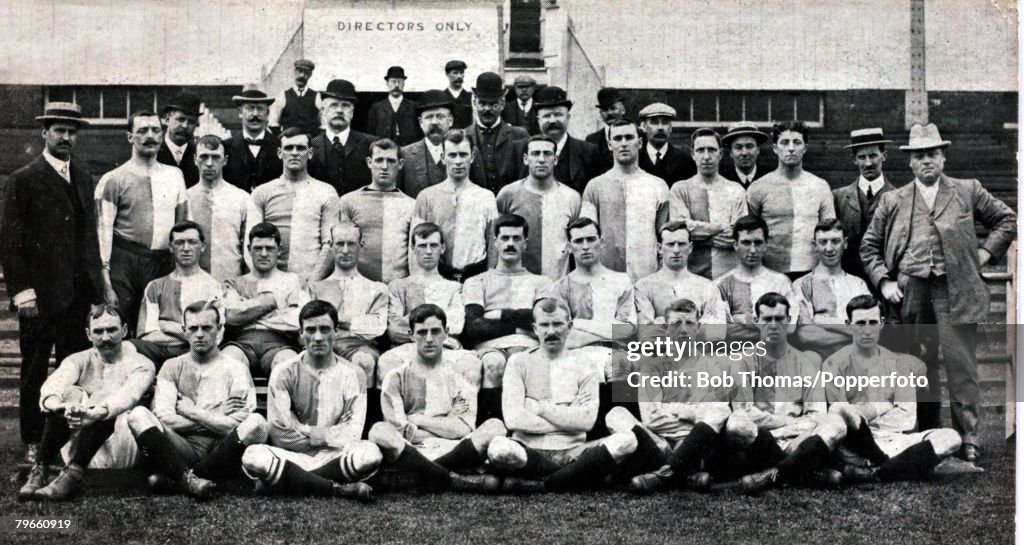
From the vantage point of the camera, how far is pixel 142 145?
5.97 meters

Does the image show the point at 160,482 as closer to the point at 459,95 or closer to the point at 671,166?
the point at 459,95

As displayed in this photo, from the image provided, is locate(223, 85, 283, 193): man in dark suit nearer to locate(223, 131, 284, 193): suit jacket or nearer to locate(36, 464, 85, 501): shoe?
locate(223, 131, 284, 193): suit jacket

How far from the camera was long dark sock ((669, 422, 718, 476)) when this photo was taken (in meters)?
5.59

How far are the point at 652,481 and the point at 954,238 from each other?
2.10 m

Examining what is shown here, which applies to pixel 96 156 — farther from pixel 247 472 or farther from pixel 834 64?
pixel 834 64

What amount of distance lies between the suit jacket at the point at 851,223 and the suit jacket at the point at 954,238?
0.13ft

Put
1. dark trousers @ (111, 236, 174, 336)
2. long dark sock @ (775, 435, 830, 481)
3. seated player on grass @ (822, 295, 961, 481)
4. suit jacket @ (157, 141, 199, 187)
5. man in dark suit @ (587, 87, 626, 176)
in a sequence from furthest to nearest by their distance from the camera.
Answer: man in dark suit @ (587, 87, 626, 176) < suit jacket @ (157, 141, 199, 187) < dark trousers @ (111, 236, 174, 336) < seated player on grass @ (822, 295, 961, 481) < long dark sock @ (775, 435, 830, 481)

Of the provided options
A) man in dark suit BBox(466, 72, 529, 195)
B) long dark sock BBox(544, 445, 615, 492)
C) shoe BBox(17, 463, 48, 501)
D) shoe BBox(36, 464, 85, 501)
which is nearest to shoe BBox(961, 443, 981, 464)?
long dark sock BBox(544, 445, 615, 492)

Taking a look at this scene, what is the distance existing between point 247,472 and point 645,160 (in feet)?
8.48

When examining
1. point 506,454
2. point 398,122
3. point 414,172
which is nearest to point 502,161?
point 414,172

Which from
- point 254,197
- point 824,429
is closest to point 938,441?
point 824,429

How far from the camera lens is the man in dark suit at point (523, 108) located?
6234 mm

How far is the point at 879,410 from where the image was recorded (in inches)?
231

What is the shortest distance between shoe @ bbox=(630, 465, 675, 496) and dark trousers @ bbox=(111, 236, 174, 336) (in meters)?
2.59
